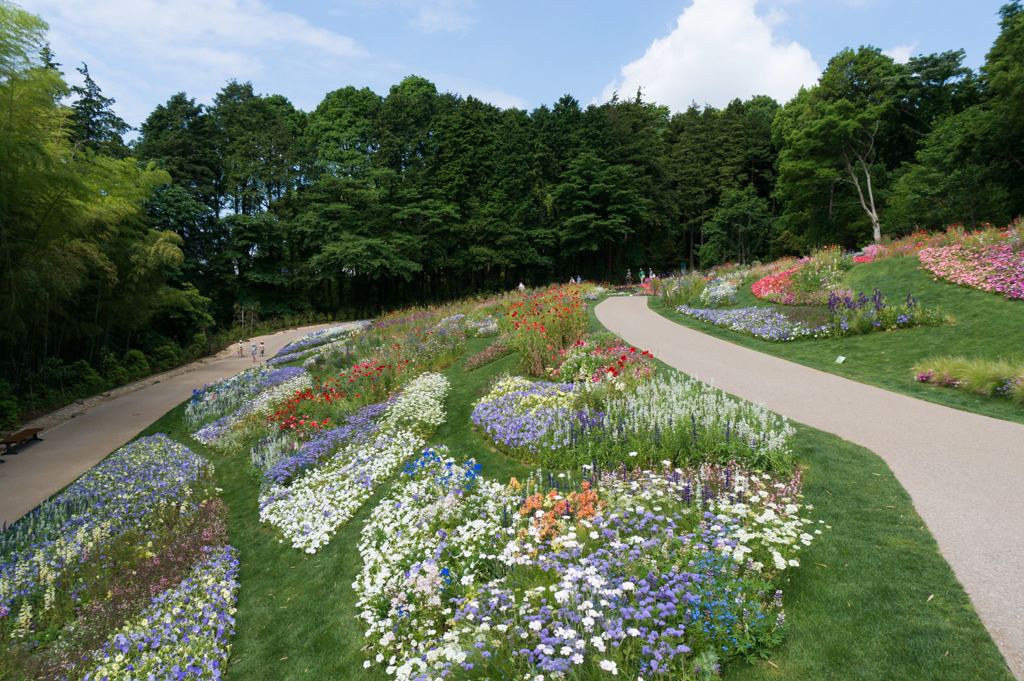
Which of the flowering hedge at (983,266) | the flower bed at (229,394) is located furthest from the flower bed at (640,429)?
the flowering hedge at (983,266)

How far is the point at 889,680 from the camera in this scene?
100 inches

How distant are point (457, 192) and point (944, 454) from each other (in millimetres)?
34478

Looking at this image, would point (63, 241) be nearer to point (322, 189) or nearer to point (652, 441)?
point (652, 441)

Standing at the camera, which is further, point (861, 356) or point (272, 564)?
point (861, 356)

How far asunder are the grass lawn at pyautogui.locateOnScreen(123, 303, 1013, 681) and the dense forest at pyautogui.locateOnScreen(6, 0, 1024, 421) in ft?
41.2

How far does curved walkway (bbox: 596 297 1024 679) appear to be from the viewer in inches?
123

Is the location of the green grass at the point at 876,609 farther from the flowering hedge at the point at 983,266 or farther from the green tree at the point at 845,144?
the green tree at the point at 845,144

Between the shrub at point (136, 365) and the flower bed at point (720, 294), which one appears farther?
the shrub at point (136, 365)

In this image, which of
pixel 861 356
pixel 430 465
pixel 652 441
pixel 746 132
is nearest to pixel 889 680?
pixel 652 441

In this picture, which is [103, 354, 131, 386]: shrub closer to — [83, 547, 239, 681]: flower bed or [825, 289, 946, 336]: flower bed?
[83, 547, 239, 681]: flower bed

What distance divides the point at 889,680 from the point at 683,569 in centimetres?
116

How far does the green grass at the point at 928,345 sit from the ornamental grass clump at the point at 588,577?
4805 millimetres

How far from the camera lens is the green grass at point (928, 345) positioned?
281 inches

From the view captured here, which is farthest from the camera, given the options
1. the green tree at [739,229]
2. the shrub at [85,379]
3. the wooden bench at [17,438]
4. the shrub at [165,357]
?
the green tree at [739,229]
